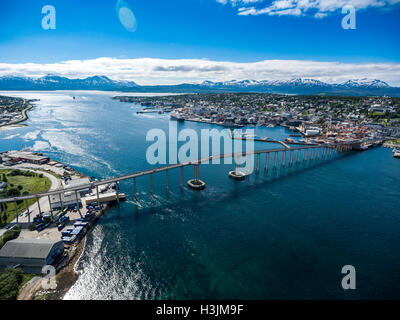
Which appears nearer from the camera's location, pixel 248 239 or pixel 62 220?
pixel 248 239

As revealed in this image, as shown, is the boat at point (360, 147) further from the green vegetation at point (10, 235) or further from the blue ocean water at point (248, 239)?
the green vegetation at point (10, 235)

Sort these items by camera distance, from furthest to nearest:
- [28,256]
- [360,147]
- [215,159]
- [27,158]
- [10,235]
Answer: [360,147], [215,159], [27,158], [10,235], [28,256]

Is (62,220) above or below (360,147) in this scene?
below

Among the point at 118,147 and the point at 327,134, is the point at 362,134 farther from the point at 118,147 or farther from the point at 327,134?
the point at 118,147

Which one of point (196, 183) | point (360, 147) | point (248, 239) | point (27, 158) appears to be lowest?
point (248, 239)

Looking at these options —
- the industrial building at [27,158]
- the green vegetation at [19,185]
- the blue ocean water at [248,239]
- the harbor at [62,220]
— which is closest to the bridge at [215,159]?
the harbor at [62,220]

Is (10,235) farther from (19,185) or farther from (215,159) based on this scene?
(215,159)

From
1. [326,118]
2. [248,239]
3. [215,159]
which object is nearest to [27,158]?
[215,159]
